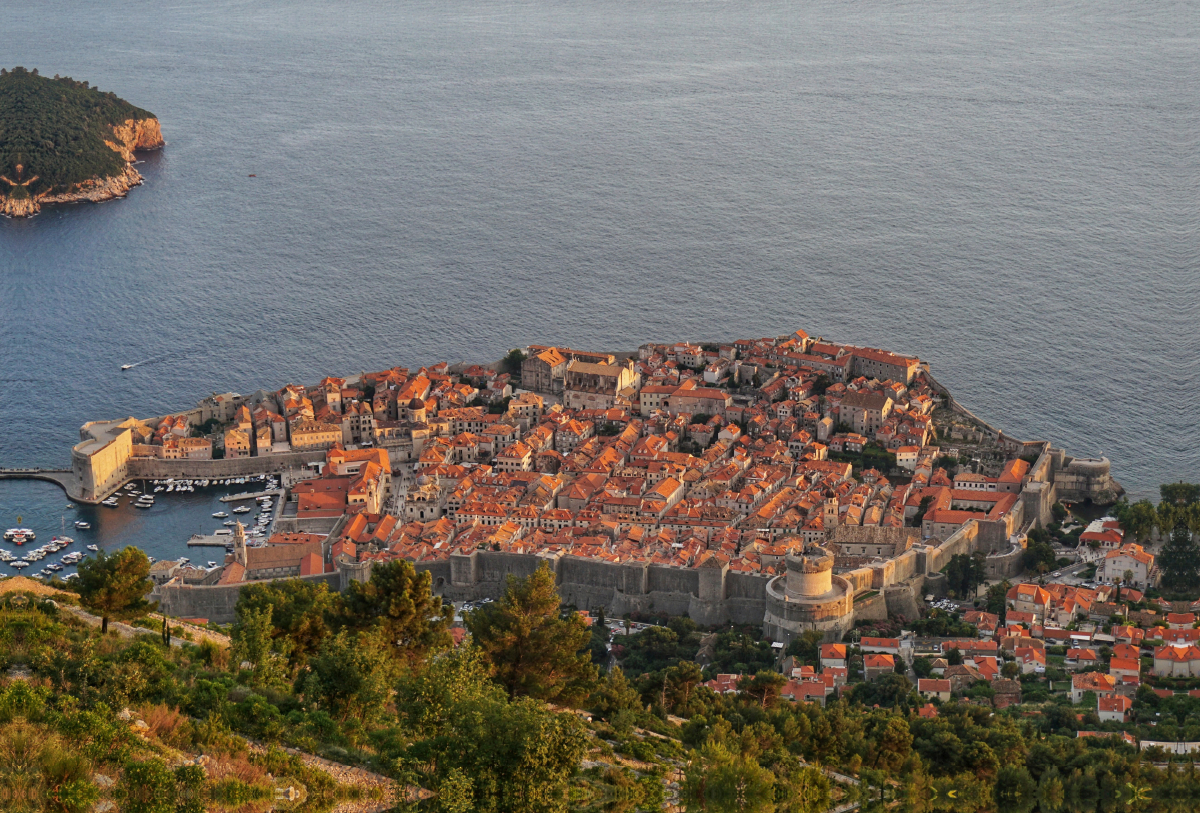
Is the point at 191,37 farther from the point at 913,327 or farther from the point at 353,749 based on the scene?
the point at 353,749

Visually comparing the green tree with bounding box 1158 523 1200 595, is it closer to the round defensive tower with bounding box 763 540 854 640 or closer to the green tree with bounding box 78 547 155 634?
the round defensive tower with bounding box 763 540 854 640

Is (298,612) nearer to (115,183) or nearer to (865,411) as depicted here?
(865,411)

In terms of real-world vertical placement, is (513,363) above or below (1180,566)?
above

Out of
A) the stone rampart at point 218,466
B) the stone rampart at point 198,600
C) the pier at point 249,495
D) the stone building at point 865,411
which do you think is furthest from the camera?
the stone rampart at point 218,466

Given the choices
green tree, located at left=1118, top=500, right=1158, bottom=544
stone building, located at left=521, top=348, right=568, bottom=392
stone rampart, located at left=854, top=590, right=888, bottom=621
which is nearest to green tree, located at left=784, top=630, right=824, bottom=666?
stone rampart, located at left=854, top=590, right=888, bottom=621

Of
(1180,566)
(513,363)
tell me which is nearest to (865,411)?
(1180,566)

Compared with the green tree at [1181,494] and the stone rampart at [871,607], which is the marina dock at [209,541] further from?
the green tree at [1181,494]

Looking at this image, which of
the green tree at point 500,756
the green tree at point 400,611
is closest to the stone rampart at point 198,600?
the green tree at point 400,611
